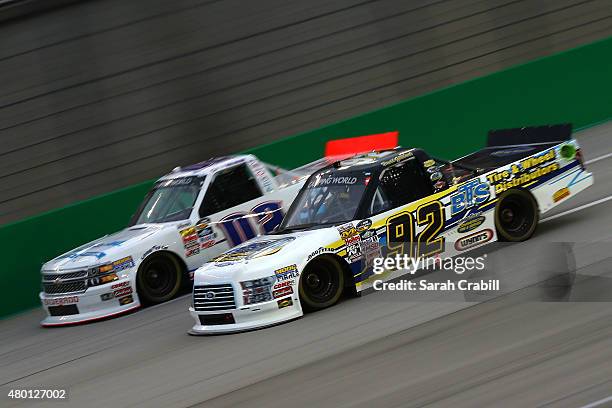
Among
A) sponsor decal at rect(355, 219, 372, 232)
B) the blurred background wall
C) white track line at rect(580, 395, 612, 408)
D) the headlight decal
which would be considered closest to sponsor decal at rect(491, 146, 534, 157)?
sponsor decal at rect(355, 219, 372, 232)

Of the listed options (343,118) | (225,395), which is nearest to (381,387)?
(225,395)

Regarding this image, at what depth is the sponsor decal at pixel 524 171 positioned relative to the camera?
1177 centimetres

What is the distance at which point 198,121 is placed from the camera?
18.5 metres

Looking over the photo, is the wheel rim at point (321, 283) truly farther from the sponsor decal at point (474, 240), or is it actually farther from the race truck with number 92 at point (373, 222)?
the sponsor decal at point (474, 240)

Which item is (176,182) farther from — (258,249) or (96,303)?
(258,249)

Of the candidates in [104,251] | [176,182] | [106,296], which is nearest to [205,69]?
[176,182]

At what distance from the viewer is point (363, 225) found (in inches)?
420

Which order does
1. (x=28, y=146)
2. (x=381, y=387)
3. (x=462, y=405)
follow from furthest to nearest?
(x=28, y=146), (x=381, y=387), (x=462, y=405)

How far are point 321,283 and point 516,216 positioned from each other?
9.63ft

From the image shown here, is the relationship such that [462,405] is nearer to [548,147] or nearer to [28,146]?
[548,147]

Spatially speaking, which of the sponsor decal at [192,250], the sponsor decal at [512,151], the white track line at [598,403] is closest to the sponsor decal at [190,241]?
the sponsor decal at [192,250]

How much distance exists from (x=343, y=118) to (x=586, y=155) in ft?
15.5

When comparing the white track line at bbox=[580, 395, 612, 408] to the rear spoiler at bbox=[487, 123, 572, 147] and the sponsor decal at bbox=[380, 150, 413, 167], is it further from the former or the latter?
the rear spoiler at bbox=[487, 123, 572, 147]

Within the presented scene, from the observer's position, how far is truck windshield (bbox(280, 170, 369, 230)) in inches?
433
